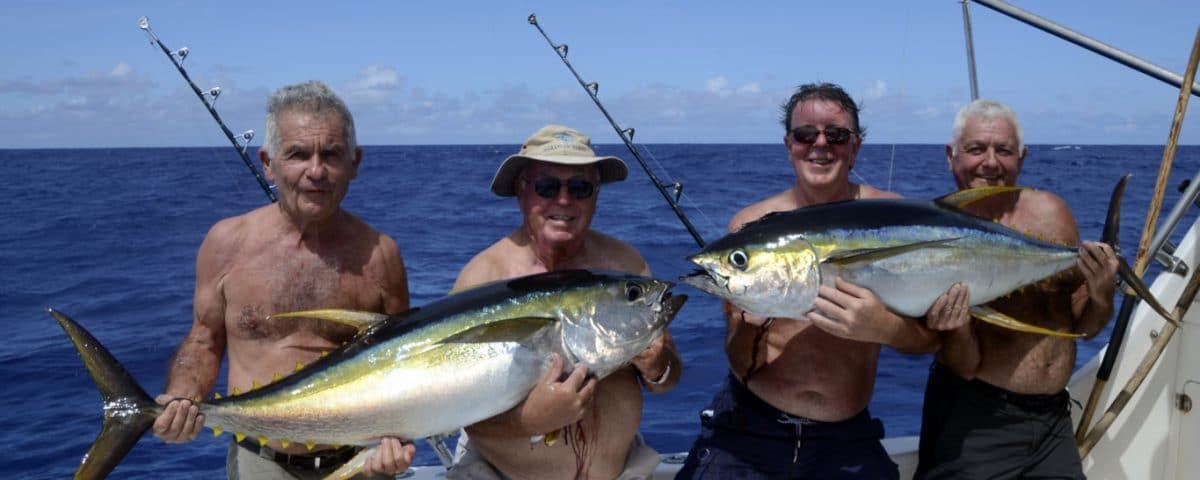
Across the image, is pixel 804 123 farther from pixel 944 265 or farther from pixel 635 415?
pixel 635 415

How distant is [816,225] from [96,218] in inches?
850

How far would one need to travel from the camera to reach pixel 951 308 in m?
2.82

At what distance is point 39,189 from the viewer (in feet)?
101

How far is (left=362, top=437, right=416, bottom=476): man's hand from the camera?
8.79 feet

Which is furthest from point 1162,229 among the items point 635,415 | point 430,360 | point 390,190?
point 390,190

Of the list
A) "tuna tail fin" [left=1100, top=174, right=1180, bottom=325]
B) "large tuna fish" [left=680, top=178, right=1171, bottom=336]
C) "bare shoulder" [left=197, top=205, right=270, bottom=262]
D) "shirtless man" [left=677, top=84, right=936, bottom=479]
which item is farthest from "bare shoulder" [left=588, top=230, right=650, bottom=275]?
"tuna tail fin" [left=1100, top=174, right=1180, bottom=325]

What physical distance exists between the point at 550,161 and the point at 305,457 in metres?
1.39

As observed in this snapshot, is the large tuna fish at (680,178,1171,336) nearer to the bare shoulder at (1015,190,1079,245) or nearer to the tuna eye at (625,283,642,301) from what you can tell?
the tuna eye at (625,283,642,301)

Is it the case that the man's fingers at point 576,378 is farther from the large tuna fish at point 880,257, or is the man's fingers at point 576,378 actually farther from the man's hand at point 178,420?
the man's hand at point 178,420

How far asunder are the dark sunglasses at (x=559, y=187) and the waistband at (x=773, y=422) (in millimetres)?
1049

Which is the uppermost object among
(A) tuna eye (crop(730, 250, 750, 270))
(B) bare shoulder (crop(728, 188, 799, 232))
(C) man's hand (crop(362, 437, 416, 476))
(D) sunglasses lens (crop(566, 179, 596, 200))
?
(D) sunglasses lens (crop(566, 179, 596, 200))

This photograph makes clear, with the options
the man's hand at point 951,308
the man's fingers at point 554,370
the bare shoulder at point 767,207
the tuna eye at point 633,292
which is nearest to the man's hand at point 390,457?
the man's fingers at point 554,370

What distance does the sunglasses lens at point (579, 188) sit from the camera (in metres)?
3.08

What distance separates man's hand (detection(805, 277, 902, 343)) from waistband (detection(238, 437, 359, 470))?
5.71 feet
